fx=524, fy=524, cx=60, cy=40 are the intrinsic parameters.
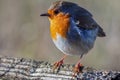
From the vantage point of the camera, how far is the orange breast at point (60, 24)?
6207mm

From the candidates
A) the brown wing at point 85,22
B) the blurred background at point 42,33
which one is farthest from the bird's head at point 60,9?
the blurred background at point 42,33

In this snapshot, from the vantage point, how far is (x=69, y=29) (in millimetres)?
6203

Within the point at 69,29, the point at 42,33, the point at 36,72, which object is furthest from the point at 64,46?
the point at 42,33

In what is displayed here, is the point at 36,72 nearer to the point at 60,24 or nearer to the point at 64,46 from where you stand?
the point at 64,46

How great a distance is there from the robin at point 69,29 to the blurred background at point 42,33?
2.70 metres

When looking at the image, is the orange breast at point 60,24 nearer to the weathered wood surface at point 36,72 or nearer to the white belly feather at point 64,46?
the white belly feather at point 64,46

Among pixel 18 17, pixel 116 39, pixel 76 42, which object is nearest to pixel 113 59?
pixel 116 39

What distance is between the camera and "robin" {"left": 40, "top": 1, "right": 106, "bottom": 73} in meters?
6.20

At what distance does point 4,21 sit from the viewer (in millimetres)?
10508

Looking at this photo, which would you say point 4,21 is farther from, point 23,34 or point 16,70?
point 16,70

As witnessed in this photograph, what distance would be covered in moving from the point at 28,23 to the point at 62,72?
6.07 m

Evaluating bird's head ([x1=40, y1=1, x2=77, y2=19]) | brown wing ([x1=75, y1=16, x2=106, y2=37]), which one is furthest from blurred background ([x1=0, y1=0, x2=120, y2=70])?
bird's head ([x1=40, y1=1, x2=77, y2=19])

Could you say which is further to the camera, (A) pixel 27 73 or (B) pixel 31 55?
(B) pixel 31 55

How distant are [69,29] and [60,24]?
0.43 feet
